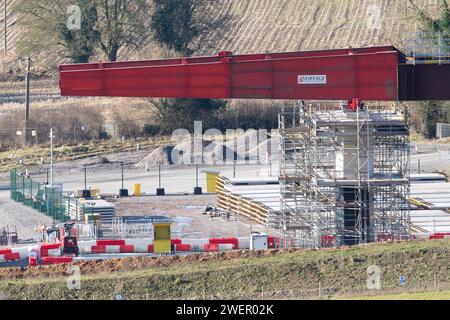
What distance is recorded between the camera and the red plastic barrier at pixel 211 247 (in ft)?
152

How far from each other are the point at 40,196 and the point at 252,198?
8925mm

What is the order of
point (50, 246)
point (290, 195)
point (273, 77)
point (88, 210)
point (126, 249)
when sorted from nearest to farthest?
1. point (273, 77)
2. point (50, 246)
3. point (126, 249)
4. point (290, 195)
5. point (88, 210)

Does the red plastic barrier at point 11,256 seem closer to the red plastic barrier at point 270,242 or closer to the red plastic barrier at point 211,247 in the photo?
the red plastic barrier at point 211,247

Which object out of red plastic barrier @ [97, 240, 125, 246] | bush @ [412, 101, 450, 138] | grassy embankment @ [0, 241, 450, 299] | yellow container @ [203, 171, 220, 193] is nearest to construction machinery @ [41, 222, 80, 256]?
red plastic barrier @ [97, 240, 125, 246]

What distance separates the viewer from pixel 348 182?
→ 45844 mm

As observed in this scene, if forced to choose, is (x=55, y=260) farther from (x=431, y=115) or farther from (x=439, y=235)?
(x=431, y=115)

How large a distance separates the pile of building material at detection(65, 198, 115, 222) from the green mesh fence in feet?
0.91

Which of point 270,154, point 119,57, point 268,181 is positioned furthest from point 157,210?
point 119,57

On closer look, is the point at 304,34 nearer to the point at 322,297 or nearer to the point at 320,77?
the point at 320,77

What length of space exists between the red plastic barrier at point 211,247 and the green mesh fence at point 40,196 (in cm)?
944

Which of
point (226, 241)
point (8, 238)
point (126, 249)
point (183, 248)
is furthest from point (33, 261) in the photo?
point (226, 241)

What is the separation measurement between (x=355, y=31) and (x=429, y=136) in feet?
74.1

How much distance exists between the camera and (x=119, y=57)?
316 feet

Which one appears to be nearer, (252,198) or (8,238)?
(8,238)
